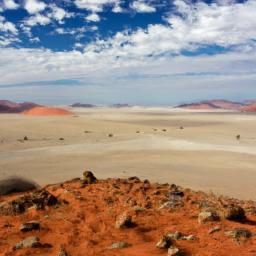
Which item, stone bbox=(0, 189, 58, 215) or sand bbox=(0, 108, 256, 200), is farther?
sand bbox=(0, 108, 256, 200)

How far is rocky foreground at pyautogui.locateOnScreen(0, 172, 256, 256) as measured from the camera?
28.0 feet

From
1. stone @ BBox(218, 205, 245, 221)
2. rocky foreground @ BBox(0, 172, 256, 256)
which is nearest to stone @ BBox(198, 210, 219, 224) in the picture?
rocky foreground @ BBox(0, 172, 256, 256)

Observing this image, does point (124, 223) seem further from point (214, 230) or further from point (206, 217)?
point (214, 230)

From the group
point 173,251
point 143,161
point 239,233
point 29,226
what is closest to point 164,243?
point 173,251

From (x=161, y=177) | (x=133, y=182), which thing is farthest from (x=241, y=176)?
(x=133, y=182)

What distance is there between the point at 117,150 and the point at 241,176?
13.1m

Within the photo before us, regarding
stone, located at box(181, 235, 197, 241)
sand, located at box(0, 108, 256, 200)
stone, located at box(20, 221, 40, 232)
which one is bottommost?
sand, located at box(0, 108, 256, 200)

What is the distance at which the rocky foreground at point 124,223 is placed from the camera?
8523 mm

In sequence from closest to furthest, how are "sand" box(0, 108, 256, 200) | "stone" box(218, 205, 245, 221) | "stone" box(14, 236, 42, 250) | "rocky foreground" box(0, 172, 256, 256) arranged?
"rocky foreground" box(0, 172, 256, 256), "stone" box(14, 236, 42, 250), "stone" box(218, 205, 245, 221), "sand" box(0, 108, 256, 200)

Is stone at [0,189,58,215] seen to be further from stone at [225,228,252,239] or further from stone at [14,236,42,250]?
stone at [225,228,252,239]

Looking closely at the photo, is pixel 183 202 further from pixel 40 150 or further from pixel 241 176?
pixel 40 150

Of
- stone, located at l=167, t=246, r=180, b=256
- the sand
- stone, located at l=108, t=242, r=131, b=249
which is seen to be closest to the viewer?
stone, located at l=167, t=246, r=180, b=256

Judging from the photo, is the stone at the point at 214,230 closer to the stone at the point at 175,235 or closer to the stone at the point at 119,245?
the stone at the point at 175,235

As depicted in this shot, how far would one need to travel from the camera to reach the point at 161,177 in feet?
74.2
